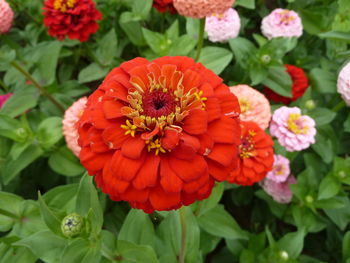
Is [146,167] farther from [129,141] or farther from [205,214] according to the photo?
[205,214]

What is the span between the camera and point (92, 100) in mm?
682

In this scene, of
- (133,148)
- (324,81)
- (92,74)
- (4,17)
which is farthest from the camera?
(92,74)

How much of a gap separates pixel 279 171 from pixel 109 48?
1.07m

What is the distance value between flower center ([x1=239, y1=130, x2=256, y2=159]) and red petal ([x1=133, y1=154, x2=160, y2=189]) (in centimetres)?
52

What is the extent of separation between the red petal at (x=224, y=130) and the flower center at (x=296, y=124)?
60 cm

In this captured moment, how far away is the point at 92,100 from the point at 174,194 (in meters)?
0.29

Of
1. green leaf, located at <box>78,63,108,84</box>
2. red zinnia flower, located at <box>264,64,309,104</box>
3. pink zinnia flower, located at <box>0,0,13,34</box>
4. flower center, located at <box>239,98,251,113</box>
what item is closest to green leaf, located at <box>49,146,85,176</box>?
green leaf, located at <box>78,63,108,84</box>

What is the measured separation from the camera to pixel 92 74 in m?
1.58

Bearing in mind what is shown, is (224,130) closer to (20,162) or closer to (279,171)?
(279,171)

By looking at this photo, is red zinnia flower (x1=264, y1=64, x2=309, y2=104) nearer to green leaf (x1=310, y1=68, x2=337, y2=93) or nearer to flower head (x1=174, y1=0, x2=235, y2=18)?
green leaf (x1=310, y1=68, x2=337, y2=93)

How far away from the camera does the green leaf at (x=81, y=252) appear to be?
0.69m

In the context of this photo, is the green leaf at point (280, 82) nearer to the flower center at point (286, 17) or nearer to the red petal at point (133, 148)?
the flower center at point (286, 17)

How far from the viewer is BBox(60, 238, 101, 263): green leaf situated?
69cm

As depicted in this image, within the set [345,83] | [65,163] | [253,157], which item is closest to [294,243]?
[253,157]
